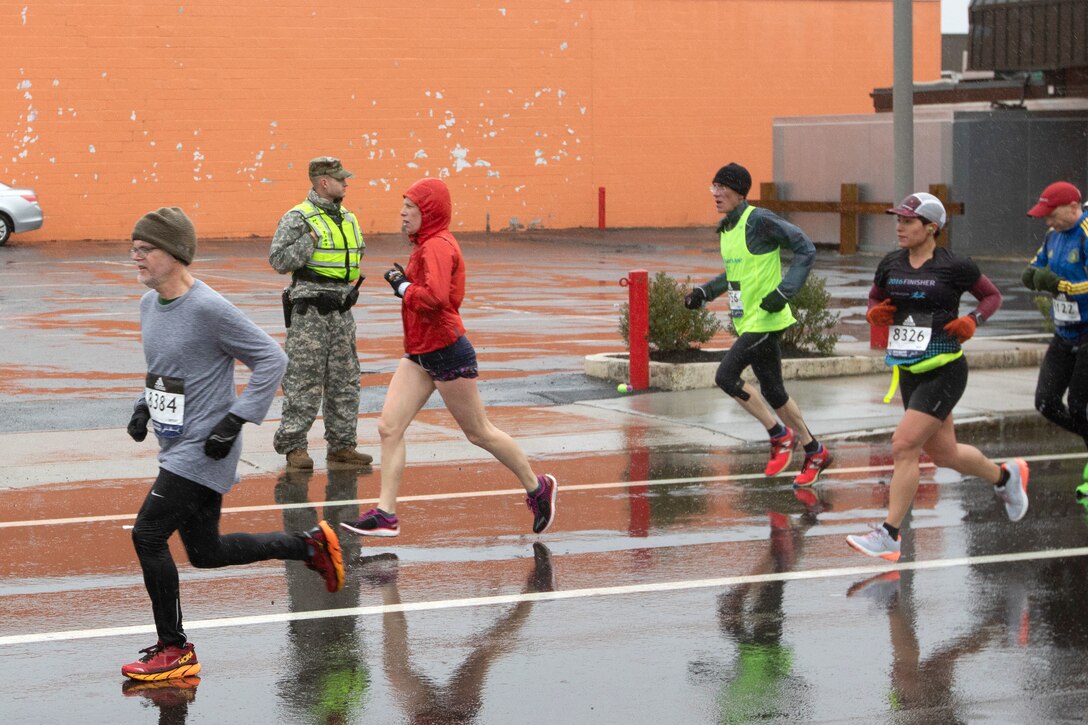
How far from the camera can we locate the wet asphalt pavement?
586 cm

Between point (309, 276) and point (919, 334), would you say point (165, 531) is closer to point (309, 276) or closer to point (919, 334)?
point (919, 334)

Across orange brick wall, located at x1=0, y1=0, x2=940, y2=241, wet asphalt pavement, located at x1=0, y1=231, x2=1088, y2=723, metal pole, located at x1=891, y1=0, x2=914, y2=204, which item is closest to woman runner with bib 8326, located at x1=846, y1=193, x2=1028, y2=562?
wet asphalt pavement, located at x1=0, y1=231, x2=1088, y2=723

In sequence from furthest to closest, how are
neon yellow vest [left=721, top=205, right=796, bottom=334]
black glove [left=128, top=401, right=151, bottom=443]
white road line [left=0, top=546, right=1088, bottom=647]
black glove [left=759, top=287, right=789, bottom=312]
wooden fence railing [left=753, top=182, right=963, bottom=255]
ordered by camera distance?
→ 1. wooden fence railing [left=753, top=182, right=963, bottom=255]
2. neon yellow vest [left=721, top=205, right=796, bottom=334]
3. black glove [left=759, top=287, right=789, bottom=312]
4. white road line [left=0, top=546, right=1088, bottom=647]
5. black glove [left=128, top=401, right=151, bottom=443]

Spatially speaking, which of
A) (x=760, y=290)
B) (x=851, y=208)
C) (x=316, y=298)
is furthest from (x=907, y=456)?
(x=851, y=208)

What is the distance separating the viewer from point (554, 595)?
7.29 metres

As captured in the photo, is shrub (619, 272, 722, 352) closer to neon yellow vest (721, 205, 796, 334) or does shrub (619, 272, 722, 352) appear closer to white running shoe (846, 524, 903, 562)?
neon yellow vest (721, 205, 796, 334)

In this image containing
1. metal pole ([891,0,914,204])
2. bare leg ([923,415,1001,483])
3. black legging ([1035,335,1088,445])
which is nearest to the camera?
bare leg ([923,415,1001,483])

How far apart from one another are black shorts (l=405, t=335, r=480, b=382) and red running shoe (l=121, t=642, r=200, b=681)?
Result: 2561 millimetres

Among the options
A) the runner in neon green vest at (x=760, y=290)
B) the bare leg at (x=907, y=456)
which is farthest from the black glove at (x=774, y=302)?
the bare leg at (x=907, y=456)

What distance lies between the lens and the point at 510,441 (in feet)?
27.9

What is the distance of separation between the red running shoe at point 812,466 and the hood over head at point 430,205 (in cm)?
298

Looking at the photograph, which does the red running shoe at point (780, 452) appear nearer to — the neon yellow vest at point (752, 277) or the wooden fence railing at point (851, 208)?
the neon yellow vest at point (752, 277)

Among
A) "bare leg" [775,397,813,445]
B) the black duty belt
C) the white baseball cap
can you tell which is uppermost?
the white baseball cap

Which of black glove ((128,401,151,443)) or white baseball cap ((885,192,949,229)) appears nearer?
black glove ((128,401,151,443))
